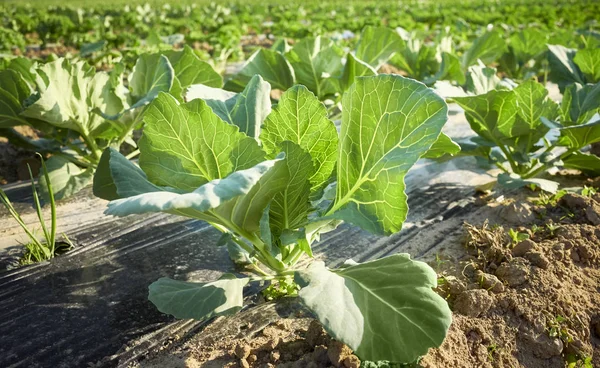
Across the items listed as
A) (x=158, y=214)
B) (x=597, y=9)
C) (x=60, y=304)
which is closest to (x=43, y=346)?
(x=60, y=304)

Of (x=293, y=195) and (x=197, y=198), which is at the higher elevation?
(x=197, y=198)

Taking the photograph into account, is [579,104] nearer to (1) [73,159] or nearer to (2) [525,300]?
(2) [525,300]

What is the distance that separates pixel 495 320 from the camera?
1843 millimetres

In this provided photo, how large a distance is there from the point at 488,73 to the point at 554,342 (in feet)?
5.65

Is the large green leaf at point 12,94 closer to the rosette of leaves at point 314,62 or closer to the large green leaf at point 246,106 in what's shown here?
the rosette of leaves at point 314,62

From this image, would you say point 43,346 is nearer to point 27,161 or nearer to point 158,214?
point 158,214

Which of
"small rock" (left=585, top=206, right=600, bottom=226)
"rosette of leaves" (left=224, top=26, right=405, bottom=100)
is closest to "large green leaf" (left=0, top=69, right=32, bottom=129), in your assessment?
"rosette of leaves" (left=224, top=26, right=405, bottom=100)

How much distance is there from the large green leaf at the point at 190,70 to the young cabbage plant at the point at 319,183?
1.31 m

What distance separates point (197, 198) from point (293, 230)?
22.6 inches

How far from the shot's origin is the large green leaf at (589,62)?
Answer: 3.47 metres

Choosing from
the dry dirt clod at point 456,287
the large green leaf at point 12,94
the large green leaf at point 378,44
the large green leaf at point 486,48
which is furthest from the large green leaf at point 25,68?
the large green leaf at point 486,48

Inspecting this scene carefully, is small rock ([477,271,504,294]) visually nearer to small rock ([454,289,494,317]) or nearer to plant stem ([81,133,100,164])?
small rock ([454,289,494,317])

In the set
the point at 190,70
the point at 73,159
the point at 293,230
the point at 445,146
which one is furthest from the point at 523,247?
the point at 73,159

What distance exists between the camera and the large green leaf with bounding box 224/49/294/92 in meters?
3.42
